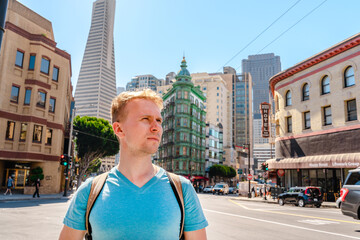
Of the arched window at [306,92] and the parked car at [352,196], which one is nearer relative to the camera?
the parked car at [352,196]

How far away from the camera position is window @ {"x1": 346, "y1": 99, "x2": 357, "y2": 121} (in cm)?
2625

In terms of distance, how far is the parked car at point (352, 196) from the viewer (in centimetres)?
1040

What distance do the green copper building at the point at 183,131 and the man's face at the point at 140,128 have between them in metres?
62.6

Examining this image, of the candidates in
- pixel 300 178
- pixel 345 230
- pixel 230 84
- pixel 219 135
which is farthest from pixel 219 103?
pixel 345 230

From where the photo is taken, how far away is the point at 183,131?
6662 cm

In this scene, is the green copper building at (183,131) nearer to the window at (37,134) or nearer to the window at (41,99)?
the window at (37,134)

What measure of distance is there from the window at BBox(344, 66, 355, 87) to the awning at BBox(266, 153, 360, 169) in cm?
659

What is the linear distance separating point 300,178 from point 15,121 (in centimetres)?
2978

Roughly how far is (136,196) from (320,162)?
29123mm

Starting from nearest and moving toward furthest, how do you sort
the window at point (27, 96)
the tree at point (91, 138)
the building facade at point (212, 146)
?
1. the window at point (27, 96)
2. the tree at point (91, 138)
3. the building facade at point (212, 146)

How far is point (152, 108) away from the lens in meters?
A: 2.18

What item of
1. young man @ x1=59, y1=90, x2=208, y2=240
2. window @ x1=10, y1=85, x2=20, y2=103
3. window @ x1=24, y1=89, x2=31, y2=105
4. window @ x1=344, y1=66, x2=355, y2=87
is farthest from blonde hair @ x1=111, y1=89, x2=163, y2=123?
window @ x1=24, y1=89, x2=31, y2=105

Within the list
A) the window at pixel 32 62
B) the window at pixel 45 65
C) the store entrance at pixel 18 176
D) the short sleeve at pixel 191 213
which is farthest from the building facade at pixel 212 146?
the short sleeve at pixel 191 213

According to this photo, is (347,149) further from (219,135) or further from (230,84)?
(230,84)
